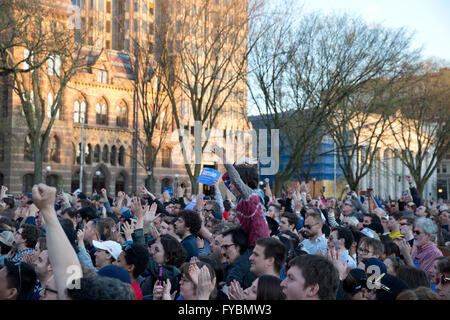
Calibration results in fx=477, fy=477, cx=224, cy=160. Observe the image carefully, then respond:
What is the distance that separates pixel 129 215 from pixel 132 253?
6233mm

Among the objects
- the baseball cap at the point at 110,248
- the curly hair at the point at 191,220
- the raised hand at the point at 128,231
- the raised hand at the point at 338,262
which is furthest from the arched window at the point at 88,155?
the raised hand at the point at 338,262

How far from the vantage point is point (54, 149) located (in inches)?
1727

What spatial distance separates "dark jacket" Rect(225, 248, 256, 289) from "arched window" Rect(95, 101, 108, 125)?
45337 millimetres

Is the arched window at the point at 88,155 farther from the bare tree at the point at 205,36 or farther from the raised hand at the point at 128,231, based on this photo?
the raised hand at the point at 128,231

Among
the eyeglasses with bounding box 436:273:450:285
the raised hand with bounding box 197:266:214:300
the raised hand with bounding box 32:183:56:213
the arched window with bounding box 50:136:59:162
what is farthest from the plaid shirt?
the arched window with bounding box 50:136:59:162

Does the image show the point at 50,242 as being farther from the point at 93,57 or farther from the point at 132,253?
the point at 93,57

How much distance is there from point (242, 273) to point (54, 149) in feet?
139

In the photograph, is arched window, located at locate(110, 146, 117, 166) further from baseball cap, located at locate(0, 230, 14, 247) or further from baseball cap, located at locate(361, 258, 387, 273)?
baseball cap, located at locate(361, 258, 387, 273)

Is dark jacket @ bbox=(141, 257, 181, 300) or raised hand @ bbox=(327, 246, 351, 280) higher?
raised hand @ bbox=(327, 246, 351, 280)

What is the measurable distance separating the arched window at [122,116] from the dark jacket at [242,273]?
46.2m

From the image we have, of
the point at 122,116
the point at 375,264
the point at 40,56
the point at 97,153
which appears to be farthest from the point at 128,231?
the point at 122,116

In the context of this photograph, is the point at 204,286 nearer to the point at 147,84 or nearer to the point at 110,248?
the point at 110,248

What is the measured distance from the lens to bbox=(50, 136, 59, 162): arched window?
143 feet

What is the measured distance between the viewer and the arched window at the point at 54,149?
143 feet
